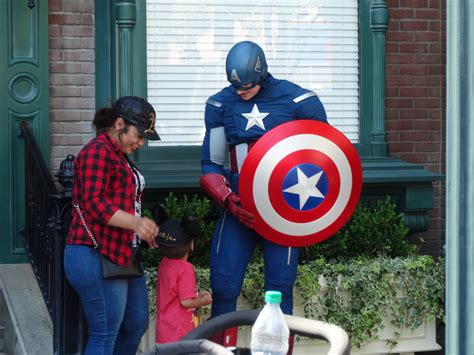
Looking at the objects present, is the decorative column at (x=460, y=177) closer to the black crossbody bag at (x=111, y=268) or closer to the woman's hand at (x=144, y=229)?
the woman's hand at (x=144, y=229)

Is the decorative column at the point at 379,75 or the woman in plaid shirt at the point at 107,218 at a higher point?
the decorative column at the point at 379,75

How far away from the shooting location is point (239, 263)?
572 cm

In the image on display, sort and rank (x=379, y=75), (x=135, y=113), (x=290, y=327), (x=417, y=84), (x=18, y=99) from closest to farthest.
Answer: (x=290, y=327) < (x=135, y=113) < (x=18, y=99) < (x=379, y=75) < (x=417, y=84)

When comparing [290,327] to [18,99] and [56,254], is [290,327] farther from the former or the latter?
[18,99]

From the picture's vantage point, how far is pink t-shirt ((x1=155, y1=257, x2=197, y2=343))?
559 cm

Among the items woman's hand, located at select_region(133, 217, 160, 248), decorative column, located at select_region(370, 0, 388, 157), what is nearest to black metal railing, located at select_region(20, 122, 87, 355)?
woman's hand, located at select_region(133, 217, 160, 248)

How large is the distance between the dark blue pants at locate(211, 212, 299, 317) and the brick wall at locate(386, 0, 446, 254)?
240 centimetres

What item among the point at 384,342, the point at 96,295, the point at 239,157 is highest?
the point at 239,157

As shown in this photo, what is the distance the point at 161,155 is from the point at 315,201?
1849 mm

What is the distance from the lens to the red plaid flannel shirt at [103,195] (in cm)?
499

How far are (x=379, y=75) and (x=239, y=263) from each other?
2434 millimetres

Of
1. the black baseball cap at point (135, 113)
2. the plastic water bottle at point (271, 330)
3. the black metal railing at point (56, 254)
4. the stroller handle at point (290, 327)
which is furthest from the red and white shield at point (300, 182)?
the plastic water bottle at point (271, 330)

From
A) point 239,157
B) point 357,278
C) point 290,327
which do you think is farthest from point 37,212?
point 290,327

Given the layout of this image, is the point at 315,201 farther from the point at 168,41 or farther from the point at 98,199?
the point at 168,41
